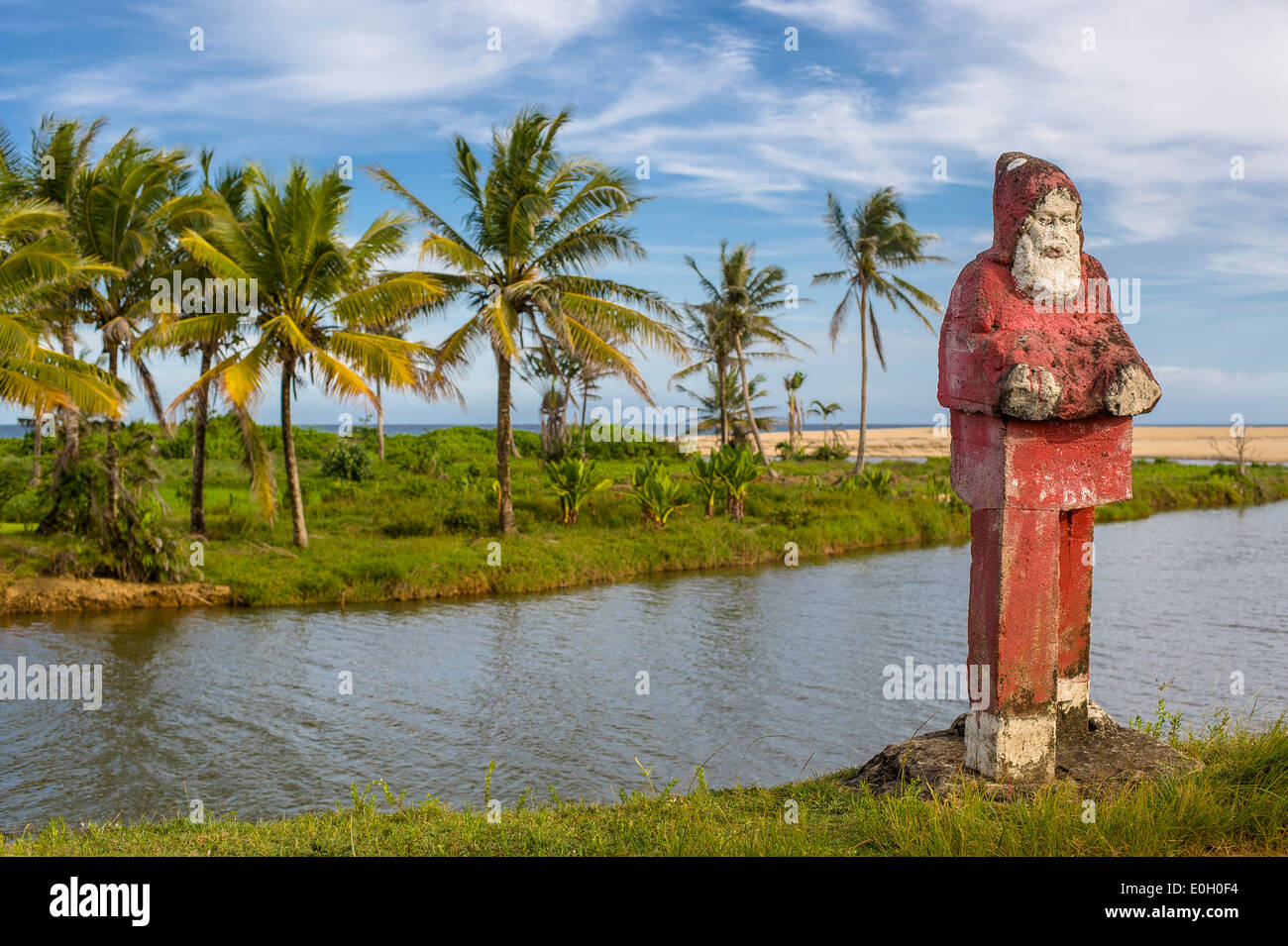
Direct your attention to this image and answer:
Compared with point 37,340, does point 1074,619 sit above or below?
below

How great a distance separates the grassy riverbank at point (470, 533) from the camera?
17.5m

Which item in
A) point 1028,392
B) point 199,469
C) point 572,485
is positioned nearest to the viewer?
point 1028,392

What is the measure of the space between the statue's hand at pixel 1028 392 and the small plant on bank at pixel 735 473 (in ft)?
62.4

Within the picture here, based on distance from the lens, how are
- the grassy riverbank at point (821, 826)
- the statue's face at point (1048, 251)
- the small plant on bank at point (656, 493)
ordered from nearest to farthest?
the grassy riverbank at point (821, 826), the statue's face at point (1048, 251), the small plant on bank at point (656, 493)

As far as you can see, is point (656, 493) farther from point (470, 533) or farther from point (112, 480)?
point (112, 480)

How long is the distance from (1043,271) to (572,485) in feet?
58.5

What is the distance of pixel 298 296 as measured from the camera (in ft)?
62.7

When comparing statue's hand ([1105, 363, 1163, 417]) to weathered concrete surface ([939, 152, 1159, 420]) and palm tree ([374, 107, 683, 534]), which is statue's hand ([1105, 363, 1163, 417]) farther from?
palm tree ([374, 107, 683, 534])

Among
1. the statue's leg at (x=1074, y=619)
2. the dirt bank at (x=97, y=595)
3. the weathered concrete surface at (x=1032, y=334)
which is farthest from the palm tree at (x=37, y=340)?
the statue's leg at (x=1074, y=619)

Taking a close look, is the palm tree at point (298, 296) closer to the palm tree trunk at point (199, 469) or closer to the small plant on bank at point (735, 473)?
the palm tree trunk at point (199, 469)

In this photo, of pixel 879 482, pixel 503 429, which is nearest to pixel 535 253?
pixel 503 429

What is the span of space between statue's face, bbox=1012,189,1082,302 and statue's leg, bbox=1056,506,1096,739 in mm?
1466

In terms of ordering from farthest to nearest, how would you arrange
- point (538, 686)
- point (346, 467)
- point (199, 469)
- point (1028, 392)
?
point (346, 467) < point (199, 469) < point (538, 686) < point (1028, 392)
